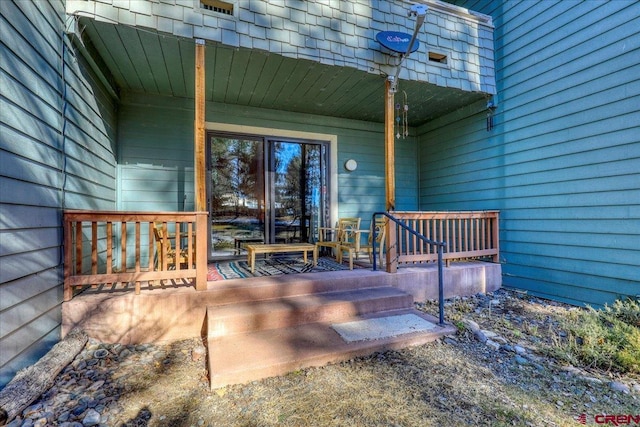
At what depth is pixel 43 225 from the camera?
7.63ft

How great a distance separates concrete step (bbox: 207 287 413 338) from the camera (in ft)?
9.02

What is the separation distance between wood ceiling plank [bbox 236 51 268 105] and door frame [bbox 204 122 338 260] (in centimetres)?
45

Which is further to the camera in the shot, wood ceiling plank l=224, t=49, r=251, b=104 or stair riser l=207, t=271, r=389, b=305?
wood ceiling plank l=224, t=49, r=251, b=104

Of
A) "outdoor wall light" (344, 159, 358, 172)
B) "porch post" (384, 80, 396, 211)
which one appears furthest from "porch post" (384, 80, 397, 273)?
"outdoor wall light" (344, 159, 358, 172)

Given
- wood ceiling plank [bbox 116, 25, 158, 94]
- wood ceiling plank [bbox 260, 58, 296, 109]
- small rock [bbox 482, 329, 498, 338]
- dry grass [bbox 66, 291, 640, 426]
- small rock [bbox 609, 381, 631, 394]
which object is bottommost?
small rock [bbox 609, 381, 631, 394]

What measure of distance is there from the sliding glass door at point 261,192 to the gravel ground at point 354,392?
2530mm

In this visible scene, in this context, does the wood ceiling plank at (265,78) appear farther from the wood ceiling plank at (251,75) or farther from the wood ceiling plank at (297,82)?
the wood ceiling plank at (297,82)

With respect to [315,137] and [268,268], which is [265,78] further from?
[268,268]

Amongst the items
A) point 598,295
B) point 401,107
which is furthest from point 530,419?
point 401,107

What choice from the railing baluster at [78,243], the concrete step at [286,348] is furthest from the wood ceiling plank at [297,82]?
the concrete step at [286,348]

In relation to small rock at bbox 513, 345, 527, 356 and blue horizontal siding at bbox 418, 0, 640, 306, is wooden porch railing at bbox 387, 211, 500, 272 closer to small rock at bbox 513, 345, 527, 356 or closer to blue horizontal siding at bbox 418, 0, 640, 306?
blue horizontal siding at bbox 418, 0, 640, 306

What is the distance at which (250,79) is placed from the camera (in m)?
4.20

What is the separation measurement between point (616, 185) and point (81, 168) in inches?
233

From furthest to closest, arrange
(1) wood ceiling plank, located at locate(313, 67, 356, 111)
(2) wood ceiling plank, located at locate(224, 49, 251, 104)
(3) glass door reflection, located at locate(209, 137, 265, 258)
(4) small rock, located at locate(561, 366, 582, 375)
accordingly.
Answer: (3) glass door reflection, located at locate(209, 137, 265, 258) < (1) wood ceiling plank, located at locate(313, 67, 356, 111) < (2) wood ceiling plank, located at locate(224, 49, 251, 104) < (4) small rock, located at locate(561, 366, 582, 375)
